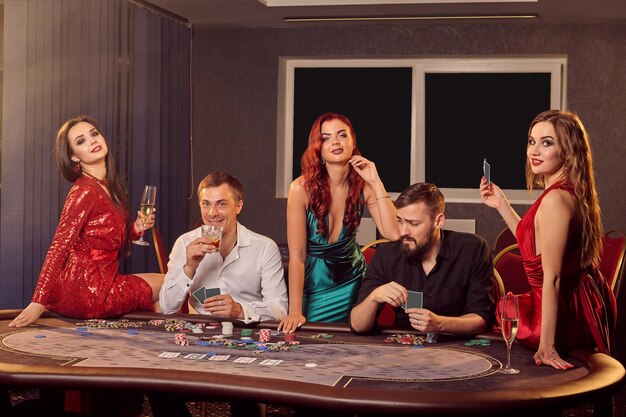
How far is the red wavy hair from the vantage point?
3633mm

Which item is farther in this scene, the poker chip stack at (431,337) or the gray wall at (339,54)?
the gray wall at (339,54)

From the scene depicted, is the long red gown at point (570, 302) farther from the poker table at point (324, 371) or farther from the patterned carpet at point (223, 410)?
the patterned carpet at point (223, 410)

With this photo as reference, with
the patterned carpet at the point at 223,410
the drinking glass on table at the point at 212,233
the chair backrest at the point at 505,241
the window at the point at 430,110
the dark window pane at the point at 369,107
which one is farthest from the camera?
the dark window pane at the point at 369,107

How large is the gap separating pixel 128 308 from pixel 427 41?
4.16 m

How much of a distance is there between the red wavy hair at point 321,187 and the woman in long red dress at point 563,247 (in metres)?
0.95

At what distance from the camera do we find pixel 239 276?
373 cm

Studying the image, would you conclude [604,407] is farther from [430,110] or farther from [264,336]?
[430,110]

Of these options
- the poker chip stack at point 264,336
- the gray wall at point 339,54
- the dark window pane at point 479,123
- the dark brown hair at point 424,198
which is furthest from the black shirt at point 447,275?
the dark window pane at point 479,123

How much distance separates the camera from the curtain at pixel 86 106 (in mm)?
5035

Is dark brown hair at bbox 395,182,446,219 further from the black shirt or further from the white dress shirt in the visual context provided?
the white dress shirt

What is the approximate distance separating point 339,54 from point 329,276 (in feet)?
12.2

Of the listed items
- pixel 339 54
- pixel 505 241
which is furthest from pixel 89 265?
pixel 339 54

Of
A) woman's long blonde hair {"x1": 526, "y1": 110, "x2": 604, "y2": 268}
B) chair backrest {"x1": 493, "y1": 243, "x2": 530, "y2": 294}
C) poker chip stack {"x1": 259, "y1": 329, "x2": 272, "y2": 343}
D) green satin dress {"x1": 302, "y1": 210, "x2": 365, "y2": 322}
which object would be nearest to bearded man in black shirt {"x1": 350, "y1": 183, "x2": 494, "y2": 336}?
poker chip stack {"x1": 259, "y1": 329, "x2": 272, "y2": 343}

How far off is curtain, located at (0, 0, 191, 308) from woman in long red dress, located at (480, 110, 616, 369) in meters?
1.92
